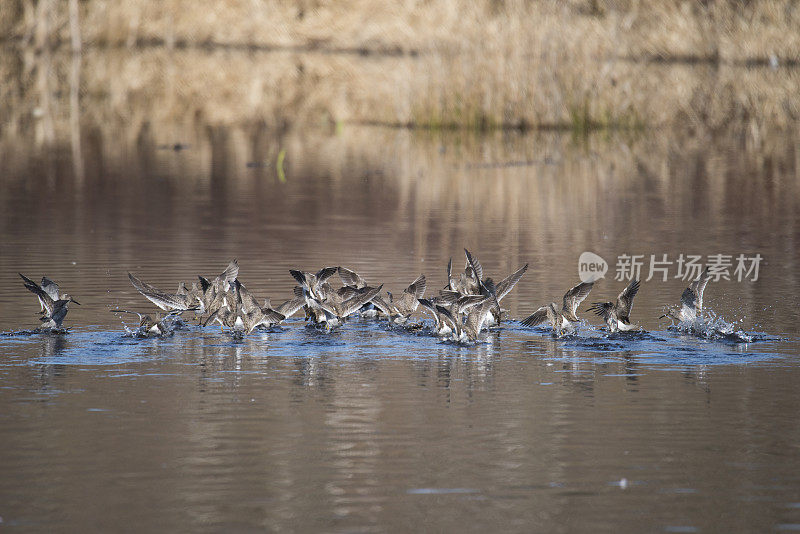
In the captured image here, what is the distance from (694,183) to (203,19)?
31.5 m

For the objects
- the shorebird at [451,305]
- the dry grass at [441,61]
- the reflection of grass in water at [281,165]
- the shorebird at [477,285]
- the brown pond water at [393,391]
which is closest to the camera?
the brown pond water at [393,391]

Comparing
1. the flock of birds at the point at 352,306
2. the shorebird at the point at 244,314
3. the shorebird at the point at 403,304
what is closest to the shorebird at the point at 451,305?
the flock of birds at the point at 352,306

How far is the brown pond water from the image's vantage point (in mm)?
6066

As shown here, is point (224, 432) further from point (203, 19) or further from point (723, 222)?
point (203, 19)

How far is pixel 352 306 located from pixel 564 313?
Answer: 145 centimetres

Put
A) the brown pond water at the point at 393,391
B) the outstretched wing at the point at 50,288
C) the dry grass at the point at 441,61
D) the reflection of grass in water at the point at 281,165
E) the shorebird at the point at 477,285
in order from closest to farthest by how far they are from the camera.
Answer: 1. the brown pond water at the point at 393,391
2. the outstretched wing at the point at 50,288
3. the shorebird at the point at 477,285
4. the reflection of grass in water at the point at 281,165
5. the dry grass at the point at 441,61

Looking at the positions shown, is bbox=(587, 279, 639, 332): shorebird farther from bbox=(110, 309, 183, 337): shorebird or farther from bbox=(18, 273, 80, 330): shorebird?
bbox=(18, 273, 80, 330): shorebird

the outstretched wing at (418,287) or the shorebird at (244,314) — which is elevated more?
the outstretched wing at (418,287)

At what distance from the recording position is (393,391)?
8117 millimetres

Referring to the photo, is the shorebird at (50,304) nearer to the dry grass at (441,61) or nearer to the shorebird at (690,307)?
the shorebird at (690,307)

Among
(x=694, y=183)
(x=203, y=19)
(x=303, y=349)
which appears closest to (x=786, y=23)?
(x=694, y=183)

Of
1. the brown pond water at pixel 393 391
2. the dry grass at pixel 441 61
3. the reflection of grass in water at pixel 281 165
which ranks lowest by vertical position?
the brown pond water at pixel 393 391

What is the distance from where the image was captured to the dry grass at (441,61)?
25.6 metres

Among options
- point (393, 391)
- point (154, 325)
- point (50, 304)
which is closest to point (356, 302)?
point (154, 325)
